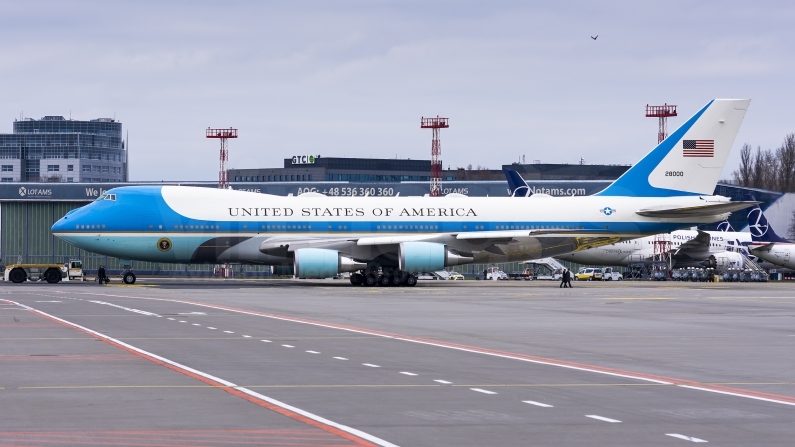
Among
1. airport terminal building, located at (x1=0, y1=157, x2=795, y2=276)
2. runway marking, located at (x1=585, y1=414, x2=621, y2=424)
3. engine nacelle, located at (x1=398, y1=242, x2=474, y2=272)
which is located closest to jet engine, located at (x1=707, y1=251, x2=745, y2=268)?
airport terminal building, located at (x1=0, y1=157, x2=795, y2=276)

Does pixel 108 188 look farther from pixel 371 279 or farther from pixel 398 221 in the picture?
pixel 398 221

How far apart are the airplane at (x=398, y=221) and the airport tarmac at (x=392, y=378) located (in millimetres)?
23034

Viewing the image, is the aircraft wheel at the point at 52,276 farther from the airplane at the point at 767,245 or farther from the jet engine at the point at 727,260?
the airplane at the point at 767,245

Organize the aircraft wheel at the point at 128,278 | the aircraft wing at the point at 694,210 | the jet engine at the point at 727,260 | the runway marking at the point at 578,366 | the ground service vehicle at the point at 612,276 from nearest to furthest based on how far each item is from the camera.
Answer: the runway marking at the point at 578,366, the aircraft wing at the point at 694,210, the aircraft wheel at the point at 128,278, the jet engine at the point at 727,260, the ground service vehicle at the point at 612,276

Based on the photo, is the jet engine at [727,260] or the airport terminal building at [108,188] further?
the airport terminal building at [108,188]

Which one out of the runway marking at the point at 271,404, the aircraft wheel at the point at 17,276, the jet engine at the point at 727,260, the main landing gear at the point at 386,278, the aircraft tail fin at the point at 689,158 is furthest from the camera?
the jet engine at the point at 727,260

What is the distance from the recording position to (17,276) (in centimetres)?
6438

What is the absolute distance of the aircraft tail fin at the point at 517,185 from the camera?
91.2 meters

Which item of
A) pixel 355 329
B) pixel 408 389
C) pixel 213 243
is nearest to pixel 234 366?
pixel 408 389

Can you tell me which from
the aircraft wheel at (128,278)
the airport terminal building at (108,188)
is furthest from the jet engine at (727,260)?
the aircraft wheel at (128,278)

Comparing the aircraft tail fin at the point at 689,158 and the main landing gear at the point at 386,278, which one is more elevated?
the aircraft tail fin at the point at 689,158

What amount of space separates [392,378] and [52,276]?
52.2 meters

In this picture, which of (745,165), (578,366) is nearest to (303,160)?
(745,165)

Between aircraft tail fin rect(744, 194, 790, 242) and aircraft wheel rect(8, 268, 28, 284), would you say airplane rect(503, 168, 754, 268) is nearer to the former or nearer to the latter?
aircraft tail fin rect(744, 194, 790, 242)
